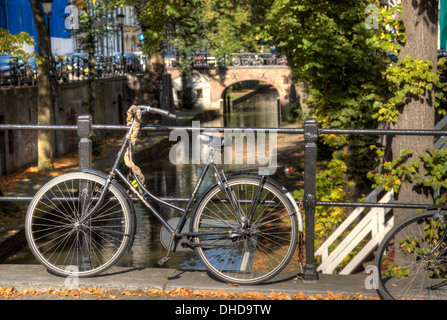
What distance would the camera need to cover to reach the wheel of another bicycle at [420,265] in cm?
445

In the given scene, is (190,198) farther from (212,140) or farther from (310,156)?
(310,156)

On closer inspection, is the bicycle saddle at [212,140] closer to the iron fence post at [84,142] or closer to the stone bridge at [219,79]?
the iron fence post at [84,142]

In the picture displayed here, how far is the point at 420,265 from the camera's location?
4.61 m

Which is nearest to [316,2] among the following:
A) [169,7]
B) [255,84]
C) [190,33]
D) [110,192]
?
[169,7]

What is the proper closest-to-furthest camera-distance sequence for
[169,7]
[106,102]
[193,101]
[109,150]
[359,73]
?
[359,73] → [169,7] → [109,150] → [106,102] → [193,101]

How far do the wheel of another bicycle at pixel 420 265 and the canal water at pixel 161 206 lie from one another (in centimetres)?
293

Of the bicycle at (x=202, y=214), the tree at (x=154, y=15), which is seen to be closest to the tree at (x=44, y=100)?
the tree at (x=154, y=15)

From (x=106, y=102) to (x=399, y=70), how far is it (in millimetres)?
30560

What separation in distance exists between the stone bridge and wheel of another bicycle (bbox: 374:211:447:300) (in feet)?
176

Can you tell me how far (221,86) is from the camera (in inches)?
2345

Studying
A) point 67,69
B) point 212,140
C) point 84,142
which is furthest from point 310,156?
point 67,69

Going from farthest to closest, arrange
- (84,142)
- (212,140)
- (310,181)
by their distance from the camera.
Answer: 1. (84,142)
2. (310,181)
3. (212,140)

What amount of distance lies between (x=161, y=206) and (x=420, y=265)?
1610 centimetres

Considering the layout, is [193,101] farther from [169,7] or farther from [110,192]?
[110,192]
